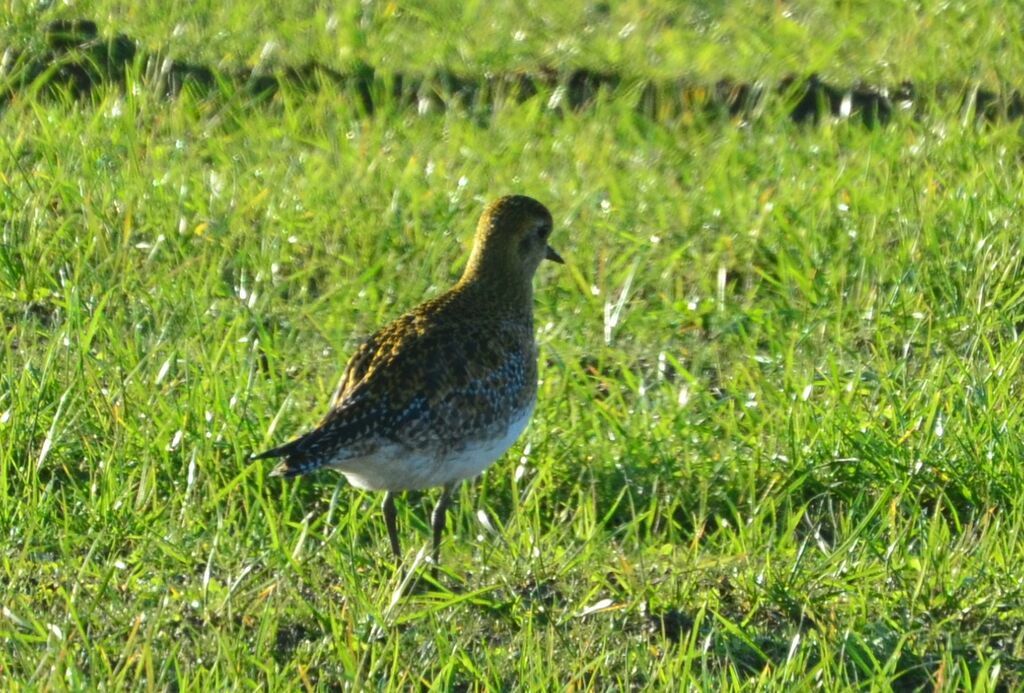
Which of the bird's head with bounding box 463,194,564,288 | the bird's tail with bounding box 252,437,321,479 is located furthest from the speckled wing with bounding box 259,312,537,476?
the bird's head with bounding box 463,194,564,288

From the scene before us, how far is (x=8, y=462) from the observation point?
5758mm

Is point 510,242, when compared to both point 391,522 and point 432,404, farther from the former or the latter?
point 391,522

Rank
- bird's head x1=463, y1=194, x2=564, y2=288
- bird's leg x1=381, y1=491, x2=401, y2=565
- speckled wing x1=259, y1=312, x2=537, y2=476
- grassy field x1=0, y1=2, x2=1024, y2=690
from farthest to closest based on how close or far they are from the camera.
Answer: bird's head x1=463, y1=194, x2=564, y2=288 < bird's leg x1=381, y1=491, x2=401, y2=565 < speckled wing x1=259, y1=312, x2=537, y2=476 < grassy field x1=0, y1=2, x2=1024, y2=690

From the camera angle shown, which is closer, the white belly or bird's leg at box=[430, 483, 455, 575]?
the white belly

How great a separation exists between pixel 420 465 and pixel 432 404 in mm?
186

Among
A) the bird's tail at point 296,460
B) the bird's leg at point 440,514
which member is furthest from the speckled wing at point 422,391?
the bird's leg at point 440,514

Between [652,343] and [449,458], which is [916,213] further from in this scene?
[449,458]

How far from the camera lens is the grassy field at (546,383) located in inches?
202

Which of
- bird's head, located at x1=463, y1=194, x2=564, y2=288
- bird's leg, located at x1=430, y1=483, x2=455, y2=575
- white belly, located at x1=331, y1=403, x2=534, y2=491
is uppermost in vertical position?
bird's head, located at x1=463, y1=194, x2=564, y2=288

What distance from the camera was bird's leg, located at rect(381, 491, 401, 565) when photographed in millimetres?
5527

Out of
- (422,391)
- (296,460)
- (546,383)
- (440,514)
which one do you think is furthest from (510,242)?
(296,460)

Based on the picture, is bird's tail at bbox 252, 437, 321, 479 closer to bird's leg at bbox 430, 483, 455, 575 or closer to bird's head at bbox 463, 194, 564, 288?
bird's leg at bbox 430, 483, 455, 575

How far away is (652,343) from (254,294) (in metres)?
1.44

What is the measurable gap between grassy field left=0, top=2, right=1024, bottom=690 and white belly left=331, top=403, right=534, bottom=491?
0.67ft
